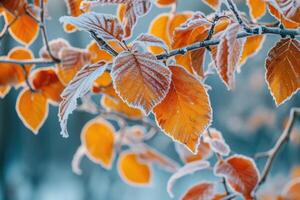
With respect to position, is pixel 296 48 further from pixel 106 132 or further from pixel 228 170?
pixel 106 132

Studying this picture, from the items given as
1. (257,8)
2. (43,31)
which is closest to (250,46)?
(257,8)

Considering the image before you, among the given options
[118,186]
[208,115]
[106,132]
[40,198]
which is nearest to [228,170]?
[208,115]

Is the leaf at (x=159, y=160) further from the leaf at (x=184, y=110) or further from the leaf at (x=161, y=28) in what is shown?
the leaf at (x=184, y=110)

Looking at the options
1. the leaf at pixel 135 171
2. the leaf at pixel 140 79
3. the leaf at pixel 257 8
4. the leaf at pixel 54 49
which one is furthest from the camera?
the leaf at pixel 135 171

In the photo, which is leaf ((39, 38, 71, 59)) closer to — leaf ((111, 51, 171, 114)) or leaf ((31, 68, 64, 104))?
leaf ((31, 68, 64, 104))

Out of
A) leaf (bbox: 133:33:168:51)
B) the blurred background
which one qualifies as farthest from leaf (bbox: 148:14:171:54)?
the blurred background

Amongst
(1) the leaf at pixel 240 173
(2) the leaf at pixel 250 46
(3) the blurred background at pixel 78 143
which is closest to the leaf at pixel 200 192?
(1) the leaf at pixel 240 173
